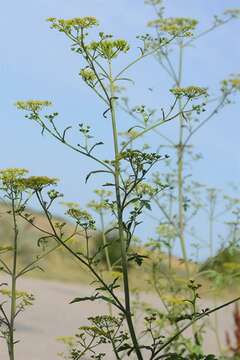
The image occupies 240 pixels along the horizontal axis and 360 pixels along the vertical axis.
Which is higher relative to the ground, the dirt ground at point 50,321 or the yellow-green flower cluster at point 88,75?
the dirt ground at point 50,321

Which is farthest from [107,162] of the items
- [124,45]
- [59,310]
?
[59,310]

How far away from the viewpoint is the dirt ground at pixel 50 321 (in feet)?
31.9

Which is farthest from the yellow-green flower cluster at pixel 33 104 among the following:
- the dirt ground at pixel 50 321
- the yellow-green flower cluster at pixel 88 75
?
the dirt ground at pixel 50 321

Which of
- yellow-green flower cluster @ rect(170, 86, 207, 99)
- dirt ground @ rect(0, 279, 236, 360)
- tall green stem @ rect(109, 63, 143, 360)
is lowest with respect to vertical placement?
tall green stem @ rect(109, 63, 143, 360)

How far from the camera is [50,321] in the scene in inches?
464

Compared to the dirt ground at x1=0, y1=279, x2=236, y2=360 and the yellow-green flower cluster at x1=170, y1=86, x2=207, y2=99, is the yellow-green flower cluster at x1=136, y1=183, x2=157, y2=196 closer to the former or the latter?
the yellow-green flower cluster at x1=170, y1=86, x2=207, y2=99

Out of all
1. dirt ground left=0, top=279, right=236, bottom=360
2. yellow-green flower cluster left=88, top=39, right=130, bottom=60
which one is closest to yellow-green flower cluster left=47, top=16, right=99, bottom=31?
yellow-green flower cluster left=88, top=39, right=130, bottom=60

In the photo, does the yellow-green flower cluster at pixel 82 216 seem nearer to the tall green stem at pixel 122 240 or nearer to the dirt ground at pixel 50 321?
the tall green stem at pixel 122 240

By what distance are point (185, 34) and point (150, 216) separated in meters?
3.20

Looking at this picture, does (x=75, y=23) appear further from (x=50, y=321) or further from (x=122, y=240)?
(x=50, y=321)

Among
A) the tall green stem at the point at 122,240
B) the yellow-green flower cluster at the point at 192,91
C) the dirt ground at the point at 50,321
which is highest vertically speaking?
the dirt ground at the point at 50,321

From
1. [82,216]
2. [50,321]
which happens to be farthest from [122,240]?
[50,321]

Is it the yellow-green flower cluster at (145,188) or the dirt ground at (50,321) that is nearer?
the yellow-green flower cluster at (145,188)

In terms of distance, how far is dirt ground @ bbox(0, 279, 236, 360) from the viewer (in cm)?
973
